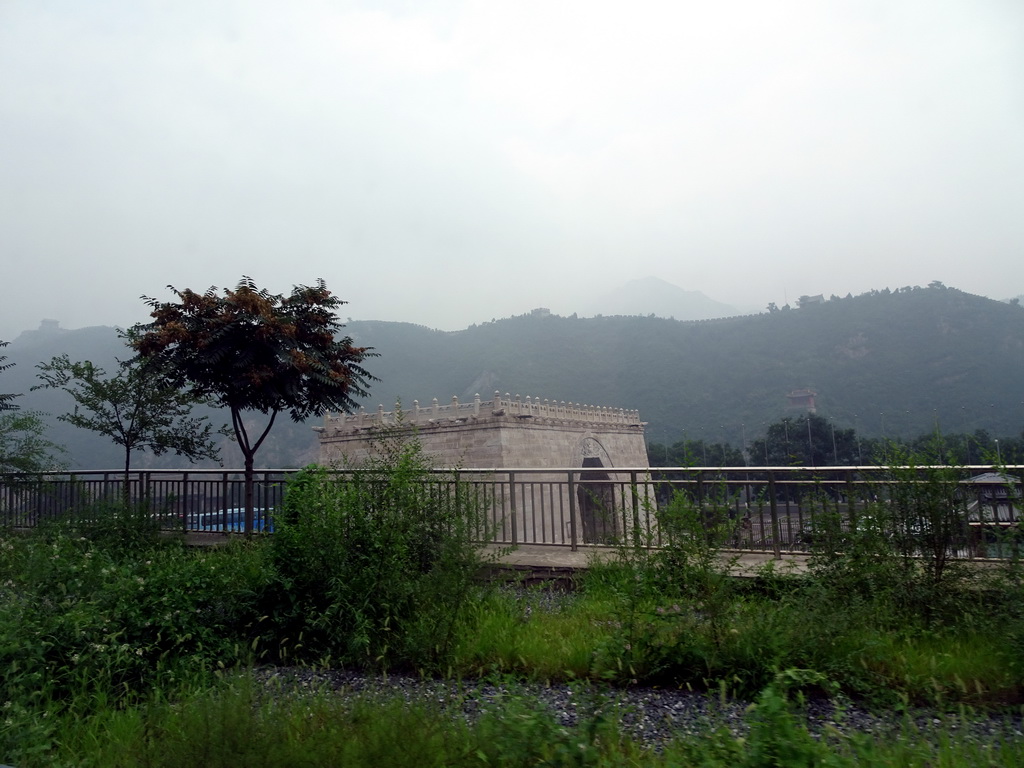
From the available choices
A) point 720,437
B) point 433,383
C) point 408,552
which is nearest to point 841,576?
point 408,552

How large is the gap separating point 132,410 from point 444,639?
10050mm

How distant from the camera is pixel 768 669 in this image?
4070mm

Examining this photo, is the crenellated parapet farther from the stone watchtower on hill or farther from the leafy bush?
the leafy bush

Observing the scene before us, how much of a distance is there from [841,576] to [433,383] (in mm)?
85953

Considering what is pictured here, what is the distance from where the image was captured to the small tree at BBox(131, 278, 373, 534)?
9672mm

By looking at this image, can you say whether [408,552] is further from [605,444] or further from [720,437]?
[720,437]

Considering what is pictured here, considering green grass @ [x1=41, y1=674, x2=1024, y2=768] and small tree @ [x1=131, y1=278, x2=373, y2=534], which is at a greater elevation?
small tree @ [x1=131, y1=278, x2=373, y2=534]

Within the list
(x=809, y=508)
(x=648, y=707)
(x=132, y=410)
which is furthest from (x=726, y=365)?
(x=648, y=707)

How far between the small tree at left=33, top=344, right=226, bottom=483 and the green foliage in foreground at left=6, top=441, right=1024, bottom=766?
6.04 meters

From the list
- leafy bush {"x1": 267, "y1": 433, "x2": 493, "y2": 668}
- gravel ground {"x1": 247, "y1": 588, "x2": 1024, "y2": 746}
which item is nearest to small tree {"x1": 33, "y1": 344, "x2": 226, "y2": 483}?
leafy bush {"x1": 267, "y1": 433, "x2": 493, "y2": 668}

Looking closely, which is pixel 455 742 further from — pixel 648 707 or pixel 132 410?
pixel 132 410

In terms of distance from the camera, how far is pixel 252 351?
9797 millimetres

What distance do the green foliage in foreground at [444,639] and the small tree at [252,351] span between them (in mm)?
4013

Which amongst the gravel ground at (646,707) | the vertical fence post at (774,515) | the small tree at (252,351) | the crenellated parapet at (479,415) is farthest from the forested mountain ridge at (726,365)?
the gravel ground at (646,707)
